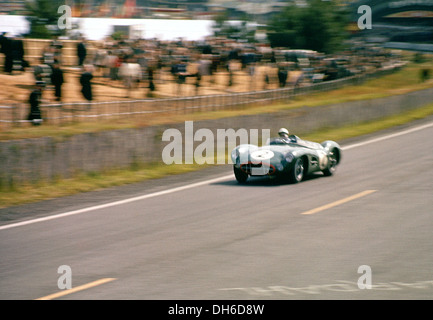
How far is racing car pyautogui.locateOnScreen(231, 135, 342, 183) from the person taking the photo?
1328cm

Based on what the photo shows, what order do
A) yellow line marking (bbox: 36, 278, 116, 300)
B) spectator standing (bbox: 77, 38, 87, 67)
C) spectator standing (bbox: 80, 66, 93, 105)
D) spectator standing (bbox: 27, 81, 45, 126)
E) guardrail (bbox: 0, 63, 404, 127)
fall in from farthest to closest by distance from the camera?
spectator standing (bbox: 77, 38, 87, 67), spectator standing (bbox: 80, 66, 93, 105), guardrail (bbox: 0, 63, 404, 127), spectator standing (bbox: 27, 81, 45, 126), yellow line marking (bbox: 36, 278, 116, 300)

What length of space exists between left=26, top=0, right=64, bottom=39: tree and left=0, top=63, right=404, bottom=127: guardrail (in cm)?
1784

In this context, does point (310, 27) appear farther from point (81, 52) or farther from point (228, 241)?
point (228, 241)

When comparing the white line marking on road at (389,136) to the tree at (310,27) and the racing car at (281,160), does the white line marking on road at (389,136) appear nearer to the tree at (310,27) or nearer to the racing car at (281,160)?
the racing car at (281,160)

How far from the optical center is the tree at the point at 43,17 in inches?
1575

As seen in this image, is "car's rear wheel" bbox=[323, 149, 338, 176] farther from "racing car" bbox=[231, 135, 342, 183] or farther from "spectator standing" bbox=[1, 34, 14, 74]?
"spectator standing" bbox=[1, 34, 14, 74]

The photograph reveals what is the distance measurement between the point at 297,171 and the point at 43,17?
108 ft

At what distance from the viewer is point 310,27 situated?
63281 millimetres

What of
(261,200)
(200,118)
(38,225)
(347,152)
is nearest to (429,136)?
(347,152)

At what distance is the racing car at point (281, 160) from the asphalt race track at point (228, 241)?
0.97ft

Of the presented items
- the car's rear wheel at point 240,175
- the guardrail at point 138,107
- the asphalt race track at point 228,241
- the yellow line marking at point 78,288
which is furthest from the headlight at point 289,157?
the yellow line marking at point 78,288

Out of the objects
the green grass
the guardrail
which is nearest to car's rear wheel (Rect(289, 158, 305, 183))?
the green grass

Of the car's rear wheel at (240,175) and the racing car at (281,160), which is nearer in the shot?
the racing car at (281,160)
